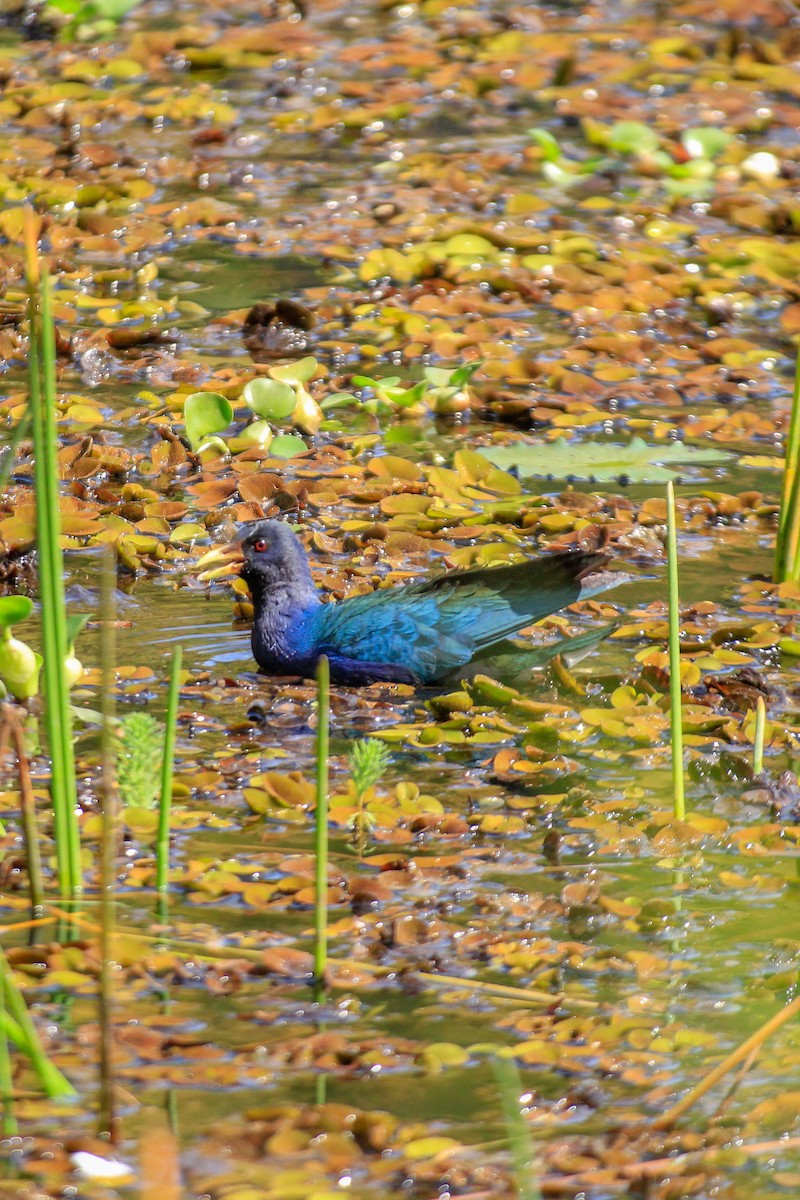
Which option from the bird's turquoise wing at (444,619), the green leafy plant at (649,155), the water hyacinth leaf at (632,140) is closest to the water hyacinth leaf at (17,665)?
the bird's turquoise wing at (444,619)

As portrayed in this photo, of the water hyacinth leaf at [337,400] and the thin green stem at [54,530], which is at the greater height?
the thin green stem at [54,530]

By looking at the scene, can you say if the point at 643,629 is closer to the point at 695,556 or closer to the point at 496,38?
the point at 695,556

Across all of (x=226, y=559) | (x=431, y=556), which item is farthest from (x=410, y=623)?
(x=431, y=556)

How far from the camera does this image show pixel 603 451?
7.13 metres

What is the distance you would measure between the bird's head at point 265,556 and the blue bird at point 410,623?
33mm

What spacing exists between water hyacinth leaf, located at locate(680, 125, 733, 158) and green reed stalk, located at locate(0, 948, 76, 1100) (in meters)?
8.06

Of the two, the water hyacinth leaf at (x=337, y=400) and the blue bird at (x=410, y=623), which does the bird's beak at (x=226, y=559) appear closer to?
the blue bird at (x=410, y=623)

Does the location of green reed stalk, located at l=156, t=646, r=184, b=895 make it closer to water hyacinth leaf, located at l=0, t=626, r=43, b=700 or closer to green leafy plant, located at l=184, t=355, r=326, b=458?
water hyacinth leaf, located at l=0, t=626, r=43, b=700

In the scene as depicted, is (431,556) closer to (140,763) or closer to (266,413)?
(266,413)

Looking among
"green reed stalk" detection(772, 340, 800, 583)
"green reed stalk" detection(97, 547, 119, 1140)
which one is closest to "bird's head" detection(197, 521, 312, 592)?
"green reed stalk" detection(772, 340, 800, 583)

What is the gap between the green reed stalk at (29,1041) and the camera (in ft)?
9.60

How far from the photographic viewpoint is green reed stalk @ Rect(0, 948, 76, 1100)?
2926mm

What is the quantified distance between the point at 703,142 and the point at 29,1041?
8349 mm

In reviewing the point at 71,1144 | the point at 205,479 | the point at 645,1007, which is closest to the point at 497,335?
the point at 205,479
